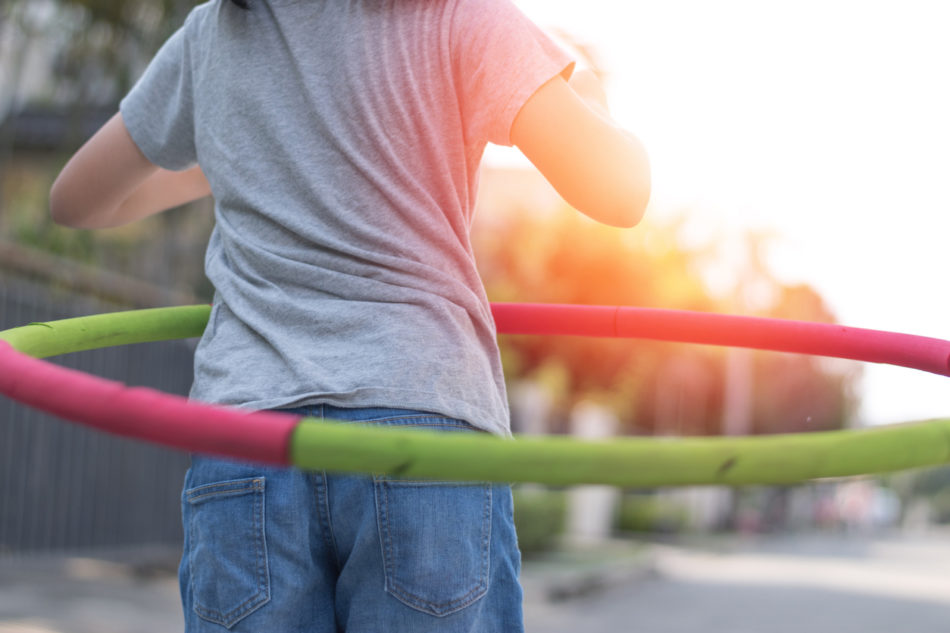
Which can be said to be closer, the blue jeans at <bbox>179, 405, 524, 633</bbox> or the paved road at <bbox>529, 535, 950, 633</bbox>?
the blue jeans at <bbox>179, 405, 524, 633</bbox>

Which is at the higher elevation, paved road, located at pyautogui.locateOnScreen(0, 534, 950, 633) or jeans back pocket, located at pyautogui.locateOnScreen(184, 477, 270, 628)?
jeans back pocket, located at pyautogui.locateOnScreen(184, 477, 270, 628)

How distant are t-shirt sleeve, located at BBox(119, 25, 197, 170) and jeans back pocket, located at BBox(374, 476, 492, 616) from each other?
0.70 metres

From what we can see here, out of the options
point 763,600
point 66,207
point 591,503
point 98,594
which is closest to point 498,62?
point 66,207

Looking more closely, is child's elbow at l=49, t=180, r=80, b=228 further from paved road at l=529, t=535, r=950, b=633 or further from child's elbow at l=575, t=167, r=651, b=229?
paved road at l=529, t=535, r=950, b=633

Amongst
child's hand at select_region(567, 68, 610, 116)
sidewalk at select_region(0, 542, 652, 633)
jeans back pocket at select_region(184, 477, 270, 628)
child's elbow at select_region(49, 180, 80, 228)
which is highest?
child's hand at select_region(567, 68, 610, 116)

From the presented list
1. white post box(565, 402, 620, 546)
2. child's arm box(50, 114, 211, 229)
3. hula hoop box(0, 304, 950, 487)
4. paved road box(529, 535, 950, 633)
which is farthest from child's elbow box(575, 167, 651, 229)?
white post box(565, 402, 620, 546)

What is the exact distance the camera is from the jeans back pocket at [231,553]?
1358mm

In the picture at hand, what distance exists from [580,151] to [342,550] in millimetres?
603

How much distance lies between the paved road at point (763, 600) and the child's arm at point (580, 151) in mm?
7213

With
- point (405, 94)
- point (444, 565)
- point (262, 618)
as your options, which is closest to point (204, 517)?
point (262, 618)

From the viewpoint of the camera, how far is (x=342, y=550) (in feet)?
4.56

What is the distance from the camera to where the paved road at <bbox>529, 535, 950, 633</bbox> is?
926 centimetres

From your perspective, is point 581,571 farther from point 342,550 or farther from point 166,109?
point 342,550

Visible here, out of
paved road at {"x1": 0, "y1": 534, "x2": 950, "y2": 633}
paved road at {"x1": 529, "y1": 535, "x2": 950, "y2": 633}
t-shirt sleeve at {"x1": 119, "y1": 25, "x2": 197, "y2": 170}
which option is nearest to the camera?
t-shirt sleeve at {"x1": 119, "y1": 25, "x2": 197, "y2": 170}
